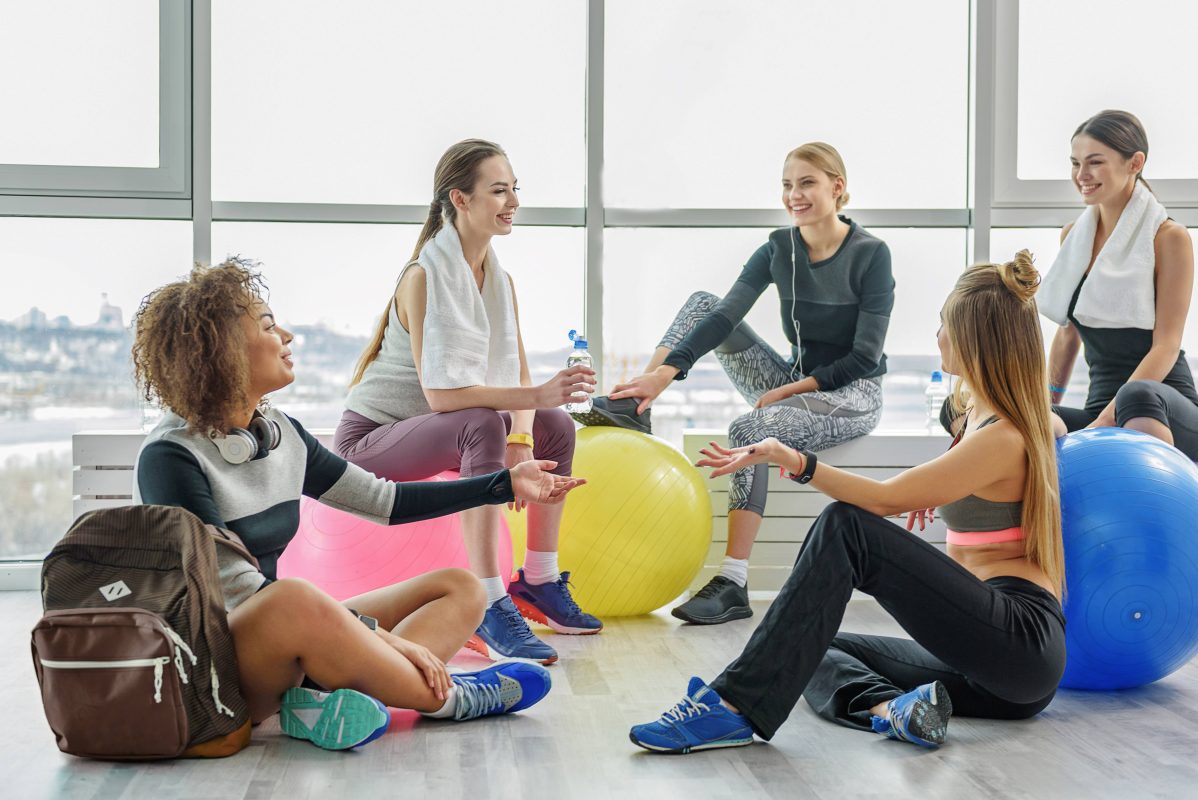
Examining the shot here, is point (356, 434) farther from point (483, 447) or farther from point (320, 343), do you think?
point (320, 343)

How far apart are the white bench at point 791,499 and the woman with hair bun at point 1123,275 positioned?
0.60 metres

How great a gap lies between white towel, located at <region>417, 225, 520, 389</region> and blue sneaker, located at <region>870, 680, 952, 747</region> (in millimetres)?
1373

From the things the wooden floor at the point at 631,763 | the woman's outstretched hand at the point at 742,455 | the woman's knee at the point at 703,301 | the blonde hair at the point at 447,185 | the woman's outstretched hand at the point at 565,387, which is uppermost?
the blonde hair at the point at 447,185

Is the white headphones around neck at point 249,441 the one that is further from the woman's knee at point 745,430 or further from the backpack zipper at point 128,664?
the woman's knee at point 745,430

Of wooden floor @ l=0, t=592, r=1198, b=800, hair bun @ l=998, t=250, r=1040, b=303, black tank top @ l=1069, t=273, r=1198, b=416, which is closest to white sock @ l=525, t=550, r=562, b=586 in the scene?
wooden floor @ l=0, t=592, r=1198, b=800

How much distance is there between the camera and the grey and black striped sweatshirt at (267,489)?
190 cm

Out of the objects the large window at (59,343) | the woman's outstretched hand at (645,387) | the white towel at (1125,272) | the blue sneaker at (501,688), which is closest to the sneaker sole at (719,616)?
the woman's outstretched hand at (645,387)

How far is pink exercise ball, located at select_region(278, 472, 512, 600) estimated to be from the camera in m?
2.84

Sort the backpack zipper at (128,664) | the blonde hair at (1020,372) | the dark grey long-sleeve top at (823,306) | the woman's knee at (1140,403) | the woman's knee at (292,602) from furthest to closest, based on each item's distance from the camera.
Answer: the dark grey long-sleeve top at (823,306) → the woman's knee at (1140,403) → the blonde hair at (1020,372) → the woman's knee at (292,602) → the backpack zipper at (128,664)

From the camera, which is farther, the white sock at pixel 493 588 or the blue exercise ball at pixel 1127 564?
the white sock at pixel 493 588

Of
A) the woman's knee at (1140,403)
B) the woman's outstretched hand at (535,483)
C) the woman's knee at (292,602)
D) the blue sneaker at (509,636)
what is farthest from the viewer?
the woman's knee at (1140,403)

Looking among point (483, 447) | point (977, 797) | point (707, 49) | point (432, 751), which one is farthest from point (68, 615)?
point (707, 49)

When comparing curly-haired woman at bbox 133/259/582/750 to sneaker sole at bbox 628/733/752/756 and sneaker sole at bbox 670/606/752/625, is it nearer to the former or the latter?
sneaker sole at bbox 628/733/752/756

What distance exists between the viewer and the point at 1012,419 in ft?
6.88
